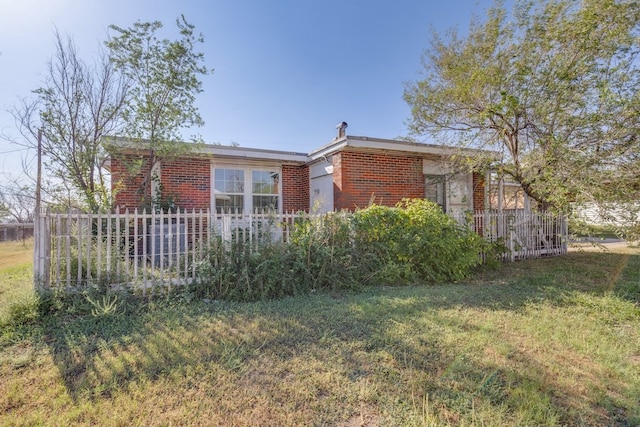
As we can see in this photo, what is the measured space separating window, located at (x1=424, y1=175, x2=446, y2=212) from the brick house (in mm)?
30

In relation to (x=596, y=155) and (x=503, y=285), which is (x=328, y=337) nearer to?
(x=503, y=285)

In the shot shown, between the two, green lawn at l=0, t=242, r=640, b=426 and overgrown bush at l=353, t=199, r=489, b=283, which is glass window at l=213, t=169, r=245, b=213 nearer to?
overgrown bush at l=353, t=199, r=489, b=283

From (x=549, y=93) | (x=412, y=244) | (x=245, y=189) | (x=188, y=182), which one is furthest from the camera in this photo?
(x=245, y=189)

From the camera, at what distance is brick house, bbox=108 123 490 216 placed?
26.6ft

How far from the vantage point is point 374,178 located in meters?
8.56

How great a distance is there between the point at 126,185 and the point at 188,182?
1.51 meters

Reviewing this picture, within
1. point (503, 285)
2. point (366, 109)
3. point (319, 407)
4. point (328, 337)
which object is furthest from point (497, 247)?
point (366, 109)

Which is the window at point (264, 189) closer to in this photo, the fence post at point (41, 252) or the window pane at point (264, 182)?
the window pane at point (264, 182)

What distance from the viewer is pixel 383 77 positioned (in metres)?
10.6

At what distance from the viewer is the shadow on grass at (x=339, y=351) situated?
2211 millimetres

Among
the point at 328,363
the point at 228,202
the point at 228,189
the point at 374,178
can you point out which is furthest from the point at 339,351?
the point at 228,189

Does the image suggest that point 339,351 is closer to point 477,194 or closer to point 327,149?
point 327,149

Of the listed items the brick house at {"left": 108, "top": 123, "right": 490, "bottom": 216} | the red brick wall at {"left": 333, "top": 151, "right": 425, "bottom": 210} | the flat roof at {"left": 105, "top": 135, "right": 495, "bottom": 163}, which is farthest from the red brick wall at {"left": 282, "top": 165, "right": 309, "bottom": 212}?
the red brick wall at {"left": 333, "top": 151, "right": 425, "bottom": 210}

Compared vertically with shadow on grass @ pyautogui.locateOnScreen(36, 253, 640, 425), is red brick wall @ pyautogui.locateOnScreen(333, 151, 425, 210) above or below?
above
